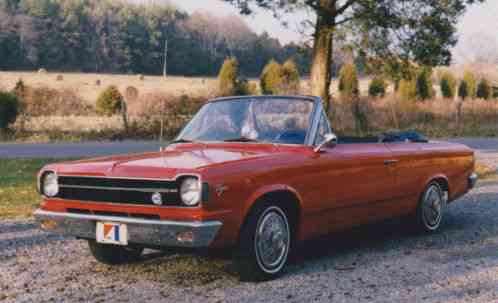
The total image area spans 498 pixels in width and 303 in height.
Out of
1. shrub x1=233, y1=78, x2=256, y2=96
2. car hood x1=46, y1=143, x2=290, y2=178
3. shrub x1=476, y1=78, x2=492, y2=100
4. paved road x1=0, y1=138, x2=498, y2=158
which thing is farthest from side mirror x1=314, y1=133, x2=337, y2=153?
shrub x1=476, y1=78, x2=492, y2=100

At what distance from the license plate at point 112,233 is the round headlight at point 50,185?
2.01 ft

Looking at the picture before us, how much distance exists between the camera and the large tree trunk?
1554 cm

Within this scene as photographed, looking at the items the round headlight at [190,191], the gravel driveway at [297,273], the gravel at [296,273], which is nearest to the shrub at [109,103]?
the gravel at [296,273]

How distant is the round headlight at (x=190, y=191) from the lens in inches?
196

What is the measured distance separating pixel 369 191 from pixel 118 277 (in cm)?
258

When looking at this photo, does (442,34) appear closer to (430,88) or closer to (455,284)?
(455,284)

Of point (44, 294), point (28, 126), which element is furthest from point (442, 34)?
point (28, 126)

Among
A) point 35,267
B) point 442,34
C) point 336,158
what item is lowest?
point 35,267

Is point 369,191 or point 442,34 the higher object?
point 442,34

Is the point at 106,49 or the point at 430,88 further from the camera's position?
the point at 106,49

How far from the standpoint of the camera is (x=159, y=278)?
572 centimetres

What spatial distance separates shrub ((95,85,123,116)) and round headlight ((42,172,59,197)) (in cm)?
2388

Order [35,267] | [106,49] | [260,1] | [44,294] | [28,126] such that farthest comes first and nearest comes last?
[106,49], [28,126], [260,1], [35,267], [44,294]

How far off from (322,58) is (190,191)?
11.2 m
